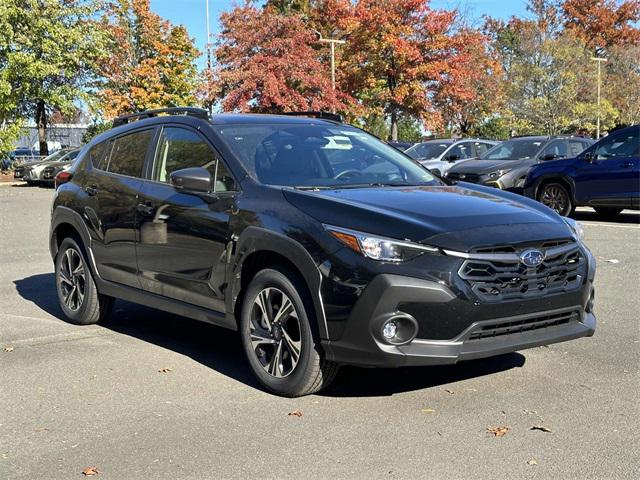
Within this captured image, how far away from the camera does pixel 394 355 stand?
159 inches

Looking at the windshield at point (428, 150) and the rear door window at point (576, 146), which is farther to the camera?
the windshield at point (428, 150)

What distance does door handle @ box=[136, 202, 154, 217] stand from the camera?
5617 millimetres

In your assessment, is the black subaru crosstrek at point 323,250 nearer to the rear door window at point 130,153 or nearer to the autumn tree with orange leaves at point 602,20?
the rear door window at point 130,153

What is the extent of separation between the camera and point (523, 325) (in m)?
4.26

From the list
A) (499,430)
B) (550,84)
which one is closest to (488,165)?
(499,430)

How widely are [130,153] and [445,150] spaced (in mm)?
15788

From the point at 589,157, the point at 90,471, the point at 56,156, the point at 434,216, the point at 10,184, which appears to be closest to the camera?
the point at 90,471

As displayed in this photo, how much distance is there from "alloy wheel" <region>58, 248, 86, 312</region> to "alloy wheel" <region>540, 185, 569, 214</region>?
34.4 feet

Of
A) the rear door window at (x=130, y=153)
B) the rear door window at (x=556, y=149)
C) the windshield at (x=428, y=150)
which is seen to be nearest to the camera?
the rear door window at (x=130, y=153)

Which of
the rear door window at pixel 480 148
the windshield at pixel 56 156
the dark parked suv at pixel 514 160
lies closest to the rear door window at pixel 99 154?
the dark parked suv at pixel 514 160

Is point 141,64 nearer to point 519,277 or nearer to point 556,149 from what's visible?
point 556,149

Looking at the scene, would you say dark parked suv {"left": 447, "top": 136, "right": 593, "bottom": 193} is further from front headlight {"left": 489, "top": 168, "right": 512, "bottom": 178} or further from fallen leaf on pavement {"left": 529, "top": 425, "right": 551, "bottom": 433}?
fallen leaf on pavement {"left": 529, "top": 425, "right": 551, "bottom": 433}

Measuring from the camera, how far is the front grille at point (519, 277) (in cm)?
407

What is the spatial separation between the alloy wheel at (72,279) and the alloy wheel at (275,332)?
2.52 meters
